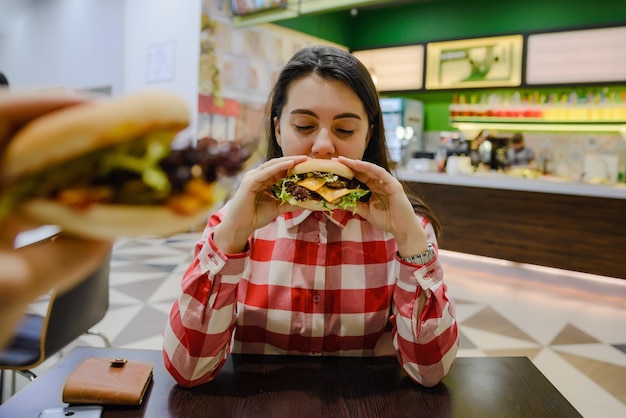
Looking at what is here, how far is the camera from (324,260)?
146 centimetres

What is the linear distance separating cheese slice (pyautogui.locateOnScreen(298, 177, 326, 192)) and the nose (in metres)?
0.08

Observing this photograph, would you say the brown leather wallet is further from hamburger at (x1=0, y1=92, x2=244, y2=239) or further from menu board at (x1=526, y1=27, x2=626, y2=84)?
menu board at (x1=526, y1=27, x2=626, y2=84)

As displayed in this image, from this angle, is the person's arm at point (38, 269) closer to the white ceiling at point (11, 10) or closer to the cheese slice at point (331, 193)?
the cheese slice at point (331, 193)

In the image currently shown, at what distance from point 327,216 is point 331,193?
0.12 meters

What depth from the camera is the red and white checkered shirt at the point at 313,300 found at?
1.22m

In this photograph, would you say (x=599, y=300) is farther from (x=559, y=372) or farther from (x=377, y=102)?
(x=377, y=102)

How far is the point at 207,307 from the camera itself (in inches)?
48.6

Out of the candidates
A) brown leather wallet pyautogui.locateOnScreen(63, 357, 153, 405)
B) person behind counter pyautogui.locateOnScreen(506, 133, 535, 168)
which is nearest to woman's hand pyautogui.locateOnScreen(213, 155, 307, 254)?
brown leather wallet pyautogui.locateOnScreen(63, 357, 153, 405)

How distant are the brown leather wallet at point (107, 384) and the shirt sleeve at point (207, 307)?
15 centimetres

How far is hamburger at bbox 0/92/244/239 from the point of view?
1.23 feet

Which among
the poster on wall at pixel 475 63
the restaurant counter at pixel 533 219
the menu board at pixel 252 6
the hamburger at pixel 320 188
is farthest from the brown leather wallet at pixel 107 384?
the poster on wall at pixel 475 63

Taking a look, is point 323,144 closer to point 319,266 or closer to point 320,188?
point 320,188

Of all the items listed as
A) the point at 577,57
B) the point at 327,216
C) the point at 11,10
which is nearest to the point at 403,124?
the point at 577,57

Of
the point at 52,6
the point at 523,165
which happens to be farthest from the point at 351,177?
the point at 52,6
